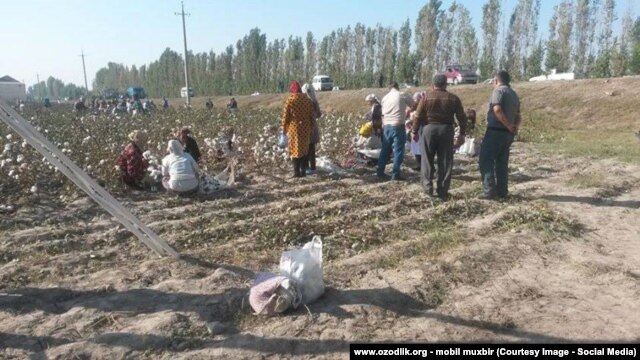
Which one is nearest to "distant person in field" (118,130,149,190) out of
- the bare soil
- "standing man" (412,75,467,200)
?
the bare soil

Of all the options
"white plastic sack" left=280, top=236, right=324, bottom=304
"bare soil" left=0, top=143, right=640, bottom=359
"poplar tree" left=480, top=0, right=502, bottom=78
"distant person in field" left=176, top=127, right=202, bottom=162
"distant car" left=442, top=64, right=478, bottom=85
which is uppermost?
"poplar tree" left=480, top=0, right=502, bottom=78

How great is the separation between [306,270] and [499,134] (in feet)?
12.6

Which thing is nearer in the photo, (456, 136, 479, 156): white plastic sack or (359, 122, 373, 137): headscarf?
(359, 122, 373, 137): headscarf

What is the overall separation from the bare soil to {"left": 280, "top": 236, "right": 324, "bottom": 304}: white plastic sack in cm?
12

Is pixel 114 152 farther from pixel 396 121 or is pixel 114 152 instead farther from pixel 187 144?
pixel 396 121

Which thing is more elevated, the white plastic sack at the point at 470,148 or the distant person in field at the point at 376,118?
the distant person in field at the point at 376,118

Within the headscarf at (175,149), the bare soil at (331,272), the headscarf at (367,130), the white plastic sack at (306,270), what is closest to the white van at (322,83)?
the headscarf at (367,130)

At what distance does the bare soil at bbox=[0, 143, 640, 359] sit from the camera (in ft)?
11.0

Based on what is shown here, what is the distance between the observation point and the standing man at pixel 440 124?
21.4ft

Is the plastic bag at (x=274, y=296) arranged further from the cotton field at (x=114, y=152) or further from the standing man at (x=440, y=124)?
the cotton field at (x=114, y=152)

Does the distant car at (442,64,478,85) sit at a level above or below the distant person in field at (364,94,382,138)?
above

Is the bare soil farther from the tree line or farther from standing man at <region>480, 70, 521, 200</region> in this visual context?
the tree line

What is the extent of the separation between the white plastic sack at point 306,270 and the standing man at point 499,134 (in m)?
3.61

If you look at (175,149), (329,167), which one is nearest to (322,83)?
(329,167)
